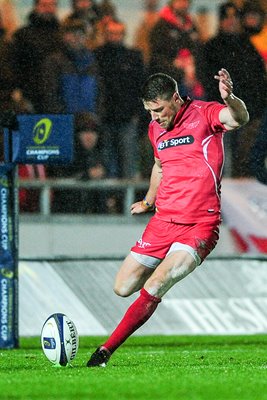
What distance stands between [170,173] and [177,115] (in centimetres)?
47

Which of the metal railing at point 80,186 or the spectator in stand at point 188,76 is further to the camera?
the spectator in stand at point 188,76

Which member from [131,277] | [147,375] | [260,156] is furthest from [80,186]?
[147,375]

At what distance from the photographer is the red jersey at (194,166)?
899 cm

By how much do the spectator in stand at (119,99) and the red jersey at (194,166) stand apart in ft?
15.9

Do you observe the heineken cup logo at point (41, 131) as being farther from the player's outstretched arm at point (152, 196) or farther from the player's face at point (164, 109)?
the player's face at point (164, 109)

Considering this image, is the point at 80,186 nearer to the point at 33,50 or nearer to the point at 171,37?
the point at 33,50

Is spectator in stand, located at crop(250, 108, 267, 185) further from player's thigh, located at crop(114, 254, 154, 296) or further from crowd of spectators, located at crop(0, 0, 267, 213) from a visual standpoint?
player's thigh, located at crop(114, 254, 154, 296)

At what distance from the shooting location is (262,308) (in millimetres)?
13188

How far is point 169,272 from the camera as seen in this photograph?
341 inches

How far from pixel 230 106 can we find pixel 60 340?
2.17 metres

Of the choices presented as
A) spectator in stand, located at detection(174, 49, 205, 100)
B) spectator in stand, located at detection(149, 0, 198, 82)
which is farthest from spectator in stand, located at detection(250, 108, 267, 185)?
spectator in stand, located at detection(149, 0, 198, 82)

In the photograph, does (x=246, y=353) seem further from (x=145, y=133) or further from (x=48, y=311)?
(x=145, y=133)

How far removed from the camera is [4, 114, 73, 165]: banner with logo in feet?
37.3

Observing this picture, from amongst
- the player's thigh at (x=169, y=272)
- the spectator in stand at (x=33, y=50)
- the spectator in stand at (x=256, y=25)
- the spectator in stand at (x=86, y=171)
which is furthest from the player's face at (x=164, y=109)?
the spectator in stand at (x=256, y=25)
